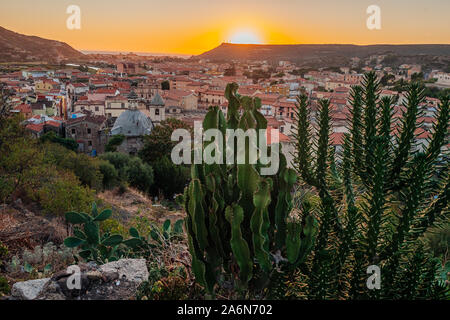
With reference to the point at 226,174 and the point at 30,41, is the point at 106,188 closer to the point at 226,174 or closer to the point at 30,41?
the point at 226,174

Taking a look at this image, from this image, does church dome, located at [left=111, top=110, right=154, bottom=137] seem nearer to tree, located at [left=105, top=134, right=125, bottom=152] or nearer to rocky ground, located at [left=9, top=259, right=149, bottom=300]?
tree, located at [left=105, top=134, right=125, bottom=152]

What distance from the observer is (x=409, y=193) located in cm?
184

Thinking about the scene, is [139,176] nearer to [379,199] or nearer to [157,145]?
[157,145]

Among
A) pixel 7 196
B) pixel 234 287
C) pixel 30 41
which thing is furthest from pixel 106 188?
pixel 30 41

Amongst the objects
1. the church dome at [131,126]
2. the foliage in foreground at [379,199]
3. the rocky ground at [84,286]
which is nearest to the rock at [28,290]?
the rocky ground at [84,286]

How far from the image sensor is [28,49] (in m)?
63.9

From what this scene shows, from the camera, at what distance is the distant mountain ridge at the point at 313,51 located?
67.2 meters

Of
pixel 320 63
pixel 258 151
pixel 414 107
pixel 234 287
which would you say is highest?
pixel 320 63

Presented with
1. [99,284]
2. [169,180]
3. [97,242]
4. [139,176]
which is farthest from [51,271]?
[169,180]

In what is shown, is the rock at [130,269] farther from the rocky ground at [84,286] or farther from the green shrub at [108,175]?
the green shrub at [108,175]

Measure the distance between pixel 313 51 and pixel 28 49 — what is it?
6170 centimetres

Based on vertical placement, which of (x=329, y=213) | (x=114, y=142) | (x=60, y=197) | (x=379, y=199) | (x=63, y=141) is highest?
(x=379, y=199)

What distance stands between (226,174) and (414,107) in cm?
100

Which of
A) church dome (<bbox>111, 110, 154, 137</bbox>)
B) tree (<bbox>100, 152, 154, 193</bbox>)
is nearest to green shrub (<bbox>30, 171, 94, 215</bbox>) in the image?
tree (<bbox>100, 152, 154, 193</bbox>)
